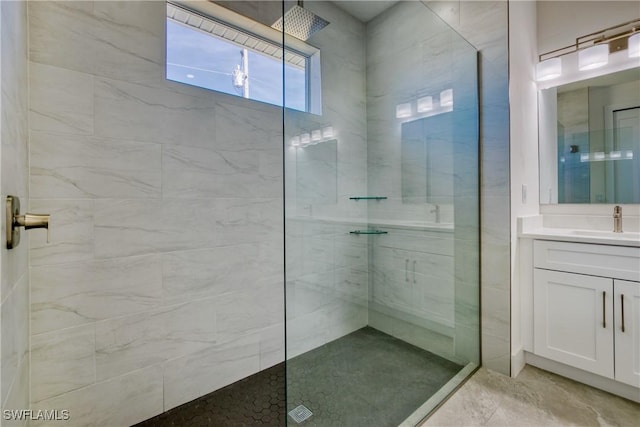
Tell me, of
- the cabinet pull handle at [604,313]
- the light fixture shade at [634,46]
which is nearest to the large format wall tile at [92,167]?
the cabinet pull handle at [604,313]

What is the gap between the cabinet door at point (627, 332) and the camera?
61.3 inches

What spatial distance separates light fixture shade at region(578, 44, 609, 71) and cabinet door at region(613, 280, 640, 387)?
1499 millimetres

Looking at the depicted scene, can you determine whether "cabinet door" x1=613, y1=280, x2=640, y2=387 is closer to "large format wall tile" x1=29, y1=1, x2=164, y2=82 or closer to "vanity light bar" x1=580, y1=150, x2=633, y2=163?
"vanity light bar" x1=580, y1=150, x2=633, y2=163

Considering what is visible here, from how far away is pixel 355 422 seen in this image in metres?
1.40

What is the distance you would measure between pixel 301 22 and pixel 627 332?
2.47m

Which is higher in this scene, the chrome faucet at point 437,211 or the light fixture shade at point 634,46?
the light fixture shade at point 634,46

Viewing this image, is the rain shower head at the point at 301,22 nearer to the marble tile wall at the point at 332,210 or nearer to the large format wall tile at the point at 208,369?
the marble tile wall at the point at 332,210

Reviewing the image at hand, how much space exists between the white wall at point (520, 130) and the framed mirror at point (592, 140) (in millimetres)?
100

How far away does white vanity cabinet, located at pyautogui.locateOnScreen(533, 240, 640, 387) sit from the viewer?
1.58 m

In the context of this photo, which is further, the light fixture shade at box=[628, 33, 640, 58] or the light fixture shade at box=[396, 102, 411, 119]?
the light fixture shade at box=[396, 102, 411, 119]

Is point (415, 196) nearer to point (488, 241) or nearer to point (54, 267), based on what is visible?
point (488, 241)

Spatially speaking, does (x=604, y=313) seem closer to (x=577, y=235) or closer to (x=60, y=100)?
(x=577, y=235)

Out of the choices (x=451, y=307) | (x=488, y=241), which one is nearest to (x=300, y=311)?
(x=451, y=307)

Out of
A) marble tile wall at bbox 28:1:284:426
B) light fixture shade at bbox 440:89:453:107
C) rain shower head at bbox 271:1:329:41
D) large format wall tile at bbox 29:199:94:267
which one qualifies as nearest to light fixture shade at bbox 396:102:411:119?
light fixture shade at bbox 440:89:453:107
